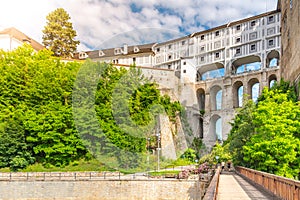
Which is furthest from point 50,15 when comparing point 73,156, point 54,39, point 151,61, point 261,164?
point 261,164

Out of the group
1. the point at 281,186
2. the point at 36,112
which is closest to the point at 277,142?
the point at 281,186

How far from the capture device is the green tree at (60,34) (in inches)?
2176

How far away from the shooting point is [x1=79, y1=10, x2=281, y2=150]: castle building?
47.6m

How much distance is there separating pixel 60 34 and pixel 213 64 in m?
25.6

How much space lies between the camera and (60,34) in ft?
181

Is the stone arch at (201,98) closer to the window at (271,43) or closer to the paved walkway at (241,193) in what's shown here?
the window at (271,43)

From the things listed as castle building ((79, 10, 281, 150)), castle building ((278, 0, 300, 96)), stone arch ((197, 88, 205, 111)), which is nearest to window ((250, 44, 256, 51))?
castle building ((79, 10, 281, 150))

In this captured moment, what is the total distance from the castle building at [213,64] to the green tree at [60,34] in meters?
5.15

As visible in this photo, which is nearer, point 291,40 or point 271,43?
point 291,40

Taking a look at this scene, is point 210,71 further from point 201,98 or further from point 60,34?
point 60,34

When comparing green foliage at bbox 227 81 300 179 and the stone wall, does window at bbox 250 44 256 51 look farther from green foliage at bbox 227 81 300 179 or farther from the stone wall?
the stone wall

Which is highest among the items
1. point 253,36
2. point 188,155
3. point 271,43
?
point 253,36

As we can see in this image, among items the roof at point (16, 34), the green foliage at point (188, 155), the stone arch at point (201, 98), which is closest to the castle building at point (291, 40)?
the green foliage at point (188, 155)

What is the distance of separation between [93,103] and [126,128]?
6118mm
